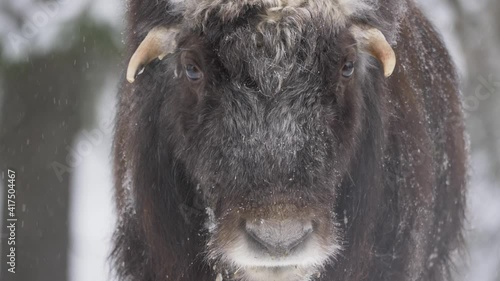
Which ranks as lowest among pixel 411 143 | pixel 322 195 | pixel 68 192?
pixel 68 192

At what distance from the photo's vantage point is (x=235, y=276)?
15.2ft

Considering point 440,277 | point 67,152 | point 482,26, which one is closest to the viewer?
point 440,277

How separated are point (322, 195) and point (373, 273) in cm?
135

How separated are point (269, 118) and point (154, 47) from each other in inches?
32.5

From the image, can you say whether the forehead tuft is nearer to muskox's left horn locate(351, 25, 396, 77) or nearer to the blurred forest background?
muskox's left horn locate(351, 25, 396, 77)

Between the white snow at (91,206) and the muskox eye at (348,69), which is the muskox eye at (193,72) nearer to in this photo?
the muskox eye at (348,69)

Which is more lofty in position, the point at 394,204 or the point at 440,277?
the point at 394,204

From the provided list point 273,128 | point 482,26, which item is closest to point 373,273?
point 273,128

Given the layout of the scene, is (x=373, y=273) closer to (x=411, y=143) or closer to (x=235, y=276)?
(x=411, y=143)

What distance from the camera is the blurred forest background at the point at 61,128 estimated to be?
10.5 metres

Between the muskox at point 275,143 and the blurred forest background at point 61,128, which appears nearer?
the muskox at point 275,143

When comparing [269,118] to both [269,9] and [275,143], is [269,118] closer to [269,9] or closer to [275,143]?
[275,143]

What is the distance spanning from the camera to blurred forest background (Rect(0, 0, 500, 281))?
1051 centimetres

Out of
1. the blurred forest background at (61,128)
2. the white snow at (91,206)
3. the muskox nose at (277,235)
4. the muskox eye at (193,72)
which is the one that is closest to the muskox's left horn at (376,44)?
the muskox eye at (193,72)
